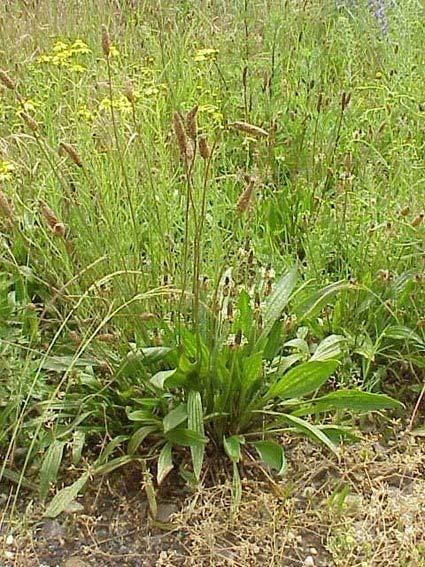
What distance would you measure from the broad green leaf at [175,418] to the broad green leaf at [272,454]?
0.20 metres

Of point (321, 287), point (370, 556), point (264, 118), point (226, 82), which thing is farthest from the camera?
point (226, 82)

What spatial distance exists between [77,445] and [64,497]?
135mm

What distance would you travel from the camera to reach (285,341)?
7.87 ft

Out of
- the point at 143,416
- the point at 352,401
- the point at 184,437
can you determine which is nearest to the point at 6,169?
the point at 143,416

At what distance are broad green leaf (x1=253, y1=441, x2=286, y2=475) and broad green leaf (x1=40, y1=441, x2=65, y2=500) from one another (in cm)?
48

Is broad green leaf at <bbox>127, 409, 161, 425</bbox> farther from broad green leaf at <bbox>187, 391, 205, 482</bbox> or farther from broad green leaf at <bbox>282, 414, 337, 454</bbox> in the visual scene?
broad green leaf at <bbox>282, 414, 337, 454</bbox>

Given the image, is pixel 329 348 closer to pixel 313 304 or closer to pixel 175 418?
pixel 313 304

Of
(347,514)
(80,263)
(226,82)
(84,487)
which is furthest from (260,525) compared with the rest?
(226,82)

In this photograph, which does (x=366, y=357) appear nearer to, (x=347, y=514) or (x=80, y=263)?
(x=347, y=514)

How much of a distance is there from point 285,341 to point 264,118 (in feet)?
4.24

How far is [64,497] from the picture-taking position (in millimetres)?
1998

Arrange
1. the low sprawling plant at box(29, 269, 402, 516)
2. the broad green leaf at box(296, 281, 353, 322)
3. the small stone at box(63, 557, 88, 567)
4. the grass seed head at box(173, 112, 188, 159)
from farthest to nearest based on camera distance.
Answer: the broad green leaf at box(296, 281, 353, 322) → the low sprawling plant at box(29, 269, 402, 516) → the small stone at box(63, 557, 88, 567) → the grass seed head at box(173, 112, 188, 159)

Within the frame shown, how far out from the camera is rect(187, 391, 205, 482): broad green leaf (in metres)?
1.98

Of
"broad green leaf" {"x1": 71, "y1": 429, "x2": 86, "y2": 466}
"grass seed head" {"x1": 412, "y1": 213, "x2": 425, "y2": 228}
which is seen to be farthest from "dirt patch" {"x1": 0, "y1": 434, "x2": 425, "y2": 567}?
"grass seed head" {"x1": 412, "y1": 213, "x2": 425, "y2": 228}
